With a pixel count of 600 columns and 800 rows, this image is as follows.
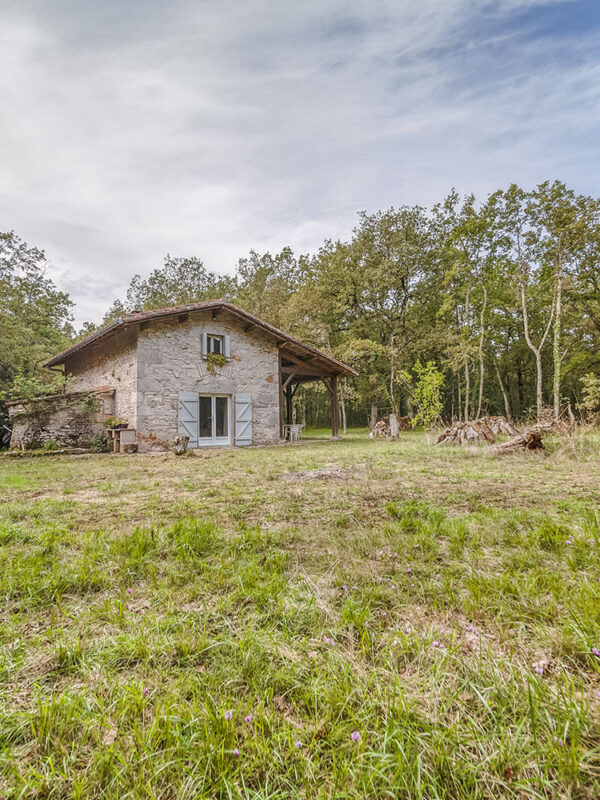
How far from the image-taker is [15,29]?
569 centimetres

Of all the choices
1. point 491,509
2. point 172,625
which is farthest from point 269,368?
point 172,625

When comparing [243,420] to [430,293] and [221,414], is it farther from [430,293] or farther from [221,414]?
[430,293]

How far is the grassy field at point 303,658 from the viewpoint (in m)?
0.87

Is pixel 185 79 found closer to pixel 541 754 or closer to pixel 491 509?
pixel 491 509

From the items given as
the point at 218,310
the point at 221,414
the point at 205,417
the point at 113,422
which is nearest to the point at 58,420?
the point at 113,422

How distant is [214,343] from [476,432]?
32.5ft

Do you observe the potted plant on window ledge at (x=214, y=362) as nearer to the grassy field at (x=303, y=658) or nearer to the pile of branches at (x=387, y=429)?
the pile of branches at (x=387, y=429)

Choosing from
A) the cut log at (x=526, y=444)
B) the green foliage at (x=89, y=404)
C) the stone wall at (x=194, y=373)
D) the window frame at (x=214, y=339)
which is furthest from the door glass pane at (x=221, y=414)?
the cut log at (x=526, y=444)

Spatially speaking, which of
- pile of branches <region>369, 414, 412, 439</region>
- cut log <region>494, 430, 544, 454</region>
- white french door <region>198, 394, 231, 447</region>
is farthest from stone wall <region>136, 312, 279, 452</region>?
cut log <region>494, 430, 544, 454</region>

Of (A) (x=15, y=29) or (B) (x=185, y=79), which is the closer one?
(A) (x=15, y=29)

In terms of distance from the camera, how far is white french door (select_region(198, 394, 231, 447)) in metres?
12.5

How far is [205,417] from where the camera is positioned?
1268 cm

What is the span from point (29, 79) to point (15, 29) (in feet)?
4.13

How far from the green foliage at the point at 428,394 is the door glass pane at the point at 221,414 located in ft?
28.9
